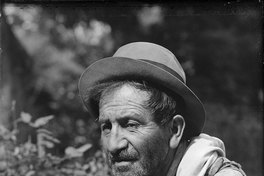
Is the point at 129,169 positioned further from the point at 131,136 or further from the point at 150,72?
the point at 150,72

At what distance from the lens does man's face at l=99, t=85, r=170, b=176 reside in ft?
11.0

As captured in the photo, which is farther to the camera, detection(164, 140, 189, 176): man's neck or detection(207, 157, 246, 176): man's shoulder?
detection(164, 140, 189, 176): man's neck

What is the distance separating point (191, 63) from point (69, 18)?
10.4 ft

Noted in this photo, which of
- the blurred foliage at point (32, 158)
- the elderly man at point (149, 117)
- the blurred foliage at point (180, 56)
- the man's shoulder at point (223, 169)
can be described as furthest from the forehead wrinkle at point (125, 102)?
the blurred foliage at point (180, 56)

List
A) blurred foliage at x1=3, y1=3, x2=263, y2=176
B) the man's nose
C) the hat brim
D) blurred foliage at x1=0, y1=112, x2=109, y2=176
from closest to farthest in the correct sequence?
1. the man's nose
2. the hat brim
3. blurred foliage at x1=0, y1=112, x2=109, y2=176
4. blurred foliage at x1=3, y1=3, x2=263, y2=176

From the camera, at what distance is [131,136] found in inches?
133

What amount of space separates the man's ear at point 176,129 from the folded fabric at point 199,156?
0.34 ft

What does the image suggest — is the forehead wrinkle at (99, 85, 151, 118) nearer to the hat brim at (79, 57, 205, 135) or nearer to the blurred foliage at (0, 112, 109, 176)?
the hat brim at (79, 57, 205, 135)

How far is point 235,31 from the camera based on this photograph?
13133 mm

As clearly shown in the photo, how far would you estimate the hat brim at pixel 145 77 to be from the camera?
3.44 metres

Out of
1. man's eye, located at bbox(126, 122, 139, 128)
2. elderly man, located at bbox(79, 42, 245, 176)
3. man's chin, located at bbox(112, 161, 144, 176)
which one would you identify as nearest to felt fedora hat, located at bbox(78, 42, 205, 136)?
elderly man, located at bbox(79, 42, 245, 176)

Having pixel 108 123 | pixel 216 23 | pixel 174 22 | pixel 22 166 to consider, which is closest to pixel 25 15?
pixel 174 22

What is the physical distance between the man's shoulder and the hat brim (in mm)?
336

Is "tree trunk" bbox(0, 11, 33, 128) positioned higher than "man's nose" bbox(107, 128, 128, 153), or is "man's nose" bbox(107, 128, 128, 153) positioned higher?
"man's nose" bbox(107, 128, 128, 153)
